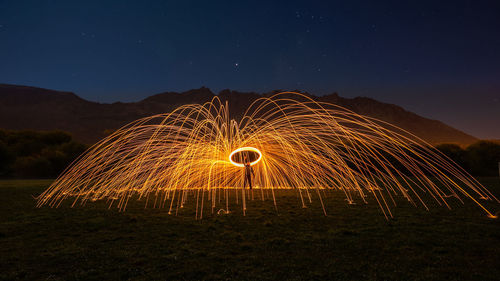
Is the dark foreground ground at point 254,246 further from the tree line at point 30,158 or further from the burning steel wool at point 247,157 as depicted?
the tree line at point 30,158

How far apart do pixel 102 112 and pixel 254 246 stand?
421 feet

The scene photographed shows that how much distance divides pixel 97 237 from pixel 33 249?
49.3 inches

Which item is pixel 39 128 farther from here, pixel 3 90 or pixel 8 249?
pixel 8 249

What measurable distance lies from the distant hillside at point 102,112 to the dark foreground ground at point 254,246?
62.4 m

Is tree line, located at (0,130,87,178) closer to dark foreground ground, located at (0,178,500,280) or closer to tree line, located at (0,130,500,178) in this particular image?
tree line, located at (0,130,500,178)

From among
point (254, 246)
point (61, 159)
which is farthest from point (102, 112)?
point (254, 246)

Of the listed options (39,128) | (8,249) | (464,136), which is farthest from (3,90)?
(464,136)

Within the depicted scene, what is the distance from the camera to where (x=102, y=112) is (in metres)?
116

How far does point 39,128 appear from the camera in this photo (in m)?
83.9

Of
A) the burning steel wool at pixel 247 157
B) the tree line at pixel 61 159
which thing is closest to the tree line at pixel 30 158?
the tree line at pixel 61 159

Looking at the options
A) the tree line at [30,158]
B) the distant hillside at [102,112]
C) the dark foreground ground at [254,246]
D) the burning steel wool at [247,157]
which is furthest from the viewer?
the distant hillside at [102,112]

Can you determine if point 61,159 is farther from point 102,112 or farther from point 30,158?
point 102,112

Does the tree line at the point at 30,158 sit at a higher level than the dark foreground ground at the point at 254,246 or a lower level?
higher

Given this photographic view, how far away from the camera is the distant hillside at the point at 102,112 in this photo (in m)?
88.6
